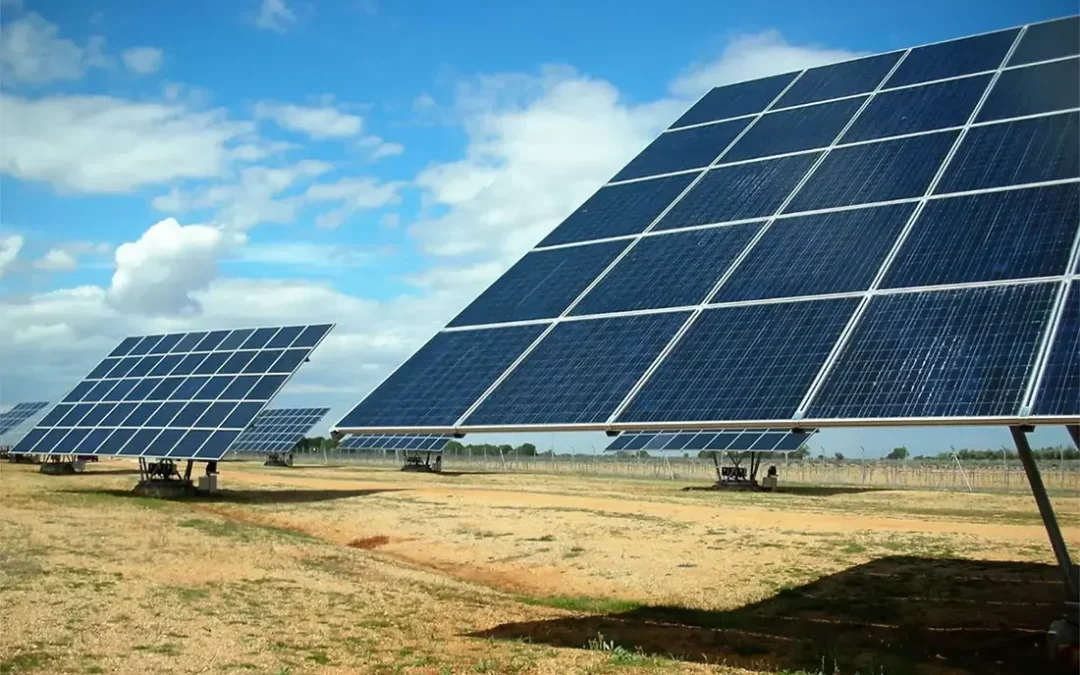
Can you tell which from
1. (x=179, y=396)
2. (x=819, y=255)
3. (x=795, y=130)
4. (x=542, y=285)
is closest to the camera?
(x=819, y=255)

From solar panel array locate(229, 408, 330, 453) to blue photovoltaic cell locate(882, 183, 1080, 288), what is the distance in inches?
2532

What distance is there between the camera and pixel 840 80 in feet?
68.0

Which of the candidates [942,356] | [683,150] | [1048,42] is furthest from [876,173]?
[683,150]

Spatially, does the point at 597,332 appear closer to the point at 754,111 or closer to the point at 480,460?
the point at 754,111

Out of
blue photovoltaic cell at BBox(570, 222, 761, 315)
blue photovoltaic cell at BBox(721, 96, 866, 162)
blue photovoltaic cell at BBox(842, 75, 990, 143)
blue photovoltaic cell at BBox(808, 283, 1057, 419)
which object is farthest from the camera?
blue photovoltaic cell at BBox(721, 96, 866, 162)

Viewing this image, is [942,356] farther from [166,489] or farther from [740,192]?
[166,489]

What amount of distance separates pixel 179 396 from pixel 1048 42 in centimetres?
3319

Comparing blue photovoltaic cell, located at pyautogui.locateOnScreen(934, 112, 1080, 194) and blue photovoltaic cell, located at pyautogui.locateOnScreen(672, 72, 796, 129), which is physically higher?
blue photovoltaic cell, located at pyautogui.locateOnScreen(672, 72, 796, 129)

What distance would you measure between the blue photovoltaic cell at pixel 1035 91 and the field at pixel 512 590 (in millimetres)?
7671

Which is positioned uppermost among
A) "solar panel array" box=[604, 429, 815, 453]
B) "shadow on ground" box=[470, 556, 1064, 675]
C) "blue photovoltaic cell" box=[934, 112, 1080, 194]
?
"blue photovoltaic cell" box=[934, 112, 1080, 194]

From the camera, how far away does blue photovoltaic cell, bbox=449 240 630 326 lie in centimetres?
1627

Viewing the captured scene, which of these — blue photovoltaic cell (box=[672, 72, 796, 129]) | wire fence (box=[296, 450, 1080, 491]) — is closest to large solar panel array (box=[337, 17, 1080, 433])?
blue photovoltaic cell (box=[672, 72, 796, 129])

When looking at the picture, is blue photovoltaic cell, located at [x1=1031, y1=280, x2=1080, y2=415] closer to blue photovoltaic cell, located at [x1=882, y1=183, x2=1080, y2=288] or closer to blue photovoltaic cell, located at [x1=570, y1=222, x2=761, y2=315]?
blue photovoltaic cell, located at [x1=882, y1=183, x2=1080, y2=288]

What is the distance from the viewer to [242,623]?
52.5ft
